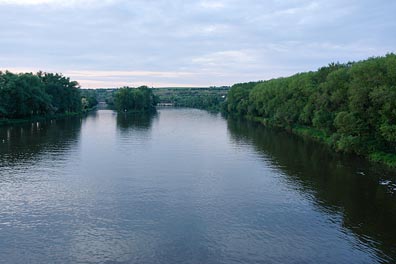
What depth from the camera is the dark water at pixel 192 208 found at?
24.4 metres

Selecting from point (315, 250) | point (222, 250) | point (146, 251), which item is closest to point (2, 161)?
point (146, 251)

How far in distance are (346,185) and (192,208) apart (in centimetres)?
1787

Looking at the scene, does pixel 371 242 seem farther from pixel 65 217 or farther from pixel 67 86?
pixel 67 86

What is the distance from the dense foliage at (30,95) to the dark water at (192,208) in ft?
141

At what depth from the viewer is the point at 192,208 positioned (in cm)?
3206

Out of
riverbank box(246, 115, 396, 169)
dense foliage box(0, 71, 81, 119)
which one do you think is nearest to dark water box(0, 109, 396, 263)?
riverbank box(246, 115, 396, 169)

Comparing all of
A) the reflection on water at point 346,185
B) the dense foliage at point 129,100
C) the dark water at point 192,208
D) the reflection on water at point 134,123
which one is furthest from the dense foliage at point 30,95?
the reflection on water at point 346,185

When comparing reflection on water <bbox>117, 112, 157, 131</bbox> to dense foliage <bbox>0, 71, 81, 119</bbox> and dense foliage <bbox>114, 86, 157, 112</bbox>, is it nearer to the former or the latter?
dense foliage <bbox>0, 71, 81, 119</bbox>

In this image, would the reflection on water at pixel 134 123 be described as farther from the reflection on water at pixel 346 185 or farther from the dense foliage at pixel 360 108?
A: the dense foliage at pixel 360 108

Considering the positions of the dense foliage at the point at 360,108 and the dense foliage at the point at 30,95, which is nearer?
the dense foliage at the point at 360,108

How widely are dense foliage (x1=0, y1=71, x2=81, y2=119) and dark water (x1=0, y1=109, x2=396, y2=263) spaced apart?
43.1 meters

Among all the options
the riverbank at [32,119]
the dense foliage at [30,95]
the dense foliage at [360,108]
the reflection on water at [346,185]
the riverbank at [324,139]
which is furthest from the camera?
the dense foliage at [30,95]

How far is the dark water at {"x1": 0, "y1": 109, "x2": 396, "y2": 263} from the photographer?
80.0ft

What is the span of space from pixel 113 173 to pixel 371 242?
1099 inches
